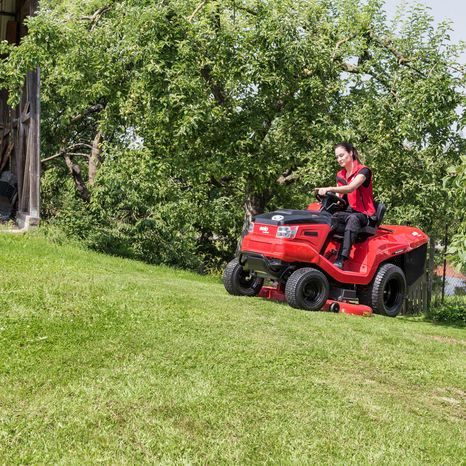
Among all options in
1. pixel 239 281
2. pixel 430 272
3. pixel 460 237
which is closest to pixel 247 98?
pixel 430 272

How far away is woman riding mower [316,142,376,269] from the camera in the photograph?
31.1 ft

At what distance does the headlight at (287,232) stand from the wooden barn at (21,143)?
7.31 m

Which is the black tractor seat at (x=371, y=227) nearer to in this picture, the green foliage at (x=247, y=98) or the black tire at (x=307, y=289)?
the black tire at (x=307, y=289)

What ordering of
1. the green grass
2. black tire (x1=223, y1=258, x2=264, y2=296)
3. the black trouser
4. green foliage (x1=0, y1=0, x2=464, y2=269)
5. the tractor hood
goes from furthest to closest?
green foliage (x1=0, y1=0, x2=464, y2=269) → black tire (x1=223, y1=258, x2=264, y2=296) → the black trouser → the tractor hood → the green grass

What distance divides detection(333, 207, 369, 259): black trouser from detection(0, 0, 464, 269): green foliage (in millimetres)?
4365

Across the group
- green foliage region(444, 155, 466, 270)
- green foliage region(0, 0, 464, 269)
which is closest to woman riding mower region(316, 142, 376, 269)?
green foliage region(444, 155, 466, 270)

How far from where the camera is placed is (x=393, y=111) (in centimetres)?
1426

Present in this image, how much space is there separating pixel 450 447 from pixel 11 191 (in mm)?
16013

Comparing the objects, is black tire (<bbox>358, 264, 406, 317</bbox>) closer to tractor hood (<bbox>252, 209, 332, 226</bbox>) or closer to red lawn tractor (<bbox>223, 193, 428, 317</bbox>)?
red lawn tractor (<bbox>223, 193, 428, 317</bbox>)

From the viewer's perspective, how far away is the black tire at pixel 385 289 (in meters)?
10.1

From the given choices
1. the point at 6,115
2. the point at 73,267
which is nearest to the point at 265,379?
the point at 73,267

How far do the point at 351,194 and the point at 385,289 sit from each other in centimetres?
167

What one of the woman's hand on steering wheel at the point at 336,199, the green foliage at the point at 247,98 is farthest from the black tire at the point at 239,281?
the green foliage at the point at 247,98

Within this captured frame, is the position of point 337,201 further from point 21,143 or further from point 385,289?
point 21,143
